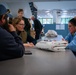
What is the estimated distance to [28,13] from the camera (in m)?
9.72

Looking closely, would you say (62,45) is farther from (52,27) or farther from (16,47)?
(52,27)

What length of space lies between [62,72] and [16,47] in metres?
0.57

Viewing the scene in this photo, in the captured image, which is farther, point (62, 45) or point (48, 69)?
point (62, 45)

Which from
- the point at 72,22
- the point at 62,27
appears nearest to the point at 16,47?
the point at 72,22

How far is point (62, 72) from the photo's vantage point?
1157 mm

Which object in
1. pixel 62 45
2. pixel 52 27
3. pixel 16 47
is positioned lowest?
pixel 52 27

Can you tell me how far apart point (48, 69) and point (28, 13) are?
28.3 feet

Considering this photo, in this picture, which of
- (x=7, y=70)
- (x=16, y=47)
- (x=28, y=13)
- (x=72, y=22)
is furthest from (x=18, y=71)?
(x=28, y=13)

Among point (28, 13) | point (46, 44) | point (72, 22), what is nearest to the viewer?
point (46, 44)

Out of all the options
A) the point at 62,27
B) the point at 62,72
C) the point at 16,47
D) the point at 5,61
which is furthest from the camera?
the point at 62,27

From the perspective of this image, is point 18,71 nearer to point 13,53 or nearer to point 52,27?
point 13,53

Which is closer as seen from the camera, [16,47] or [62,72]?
[62,72]

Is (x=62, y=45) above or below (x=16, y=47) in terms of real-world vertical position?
below

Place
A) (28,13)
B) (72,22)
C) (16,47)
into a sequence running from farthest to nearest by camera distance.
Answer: (28,13) < (72,22) < (16,47)
